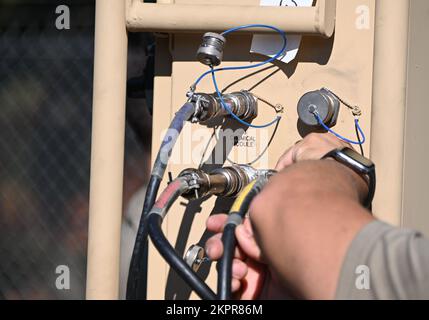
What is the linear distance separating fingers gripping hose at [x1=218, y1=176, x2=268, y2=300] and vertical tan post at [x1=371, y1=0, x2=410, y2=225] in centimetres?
19

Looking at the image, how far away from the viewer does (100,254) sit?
3.53ft

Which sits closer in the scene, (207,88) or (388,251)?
(388,251)

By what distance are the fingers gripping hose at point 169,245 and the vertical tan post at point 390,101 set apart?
0.28 meters

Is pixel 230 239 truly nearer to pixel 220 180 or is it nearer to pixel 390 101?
pixel 220 180

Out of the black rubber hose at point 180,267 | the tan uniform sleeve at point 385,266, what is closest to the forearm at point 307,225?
the tan uniform sleeve at point 385,266

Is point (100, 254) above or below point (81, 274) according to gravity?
above

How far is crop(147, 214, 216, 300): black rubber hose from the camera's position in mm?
878

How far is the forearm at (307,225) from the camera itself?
27.3 inches

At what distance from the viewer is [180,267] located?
0.89 meters

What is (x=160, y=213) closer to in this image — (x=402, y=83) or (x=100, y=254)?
(x=100, y=254)

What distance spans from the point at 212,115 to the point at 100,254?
0.27m

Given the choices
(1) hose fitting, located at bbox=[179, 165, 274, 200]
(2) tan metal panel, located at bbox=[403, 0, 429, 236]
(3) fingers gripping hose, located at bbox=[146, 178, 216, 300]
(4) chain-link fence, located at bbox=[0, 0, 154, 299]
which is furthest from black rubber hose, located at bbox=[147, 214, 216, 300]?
(4) chain-link fence, located at bbox=[0, 0, 154, 299]

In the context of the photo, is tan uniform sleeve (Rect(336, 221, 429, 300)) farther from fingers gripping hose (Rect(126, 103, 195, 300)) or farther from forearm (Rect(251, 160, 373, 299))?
fingers gripping hose (Rect(126, 103, 195, 300))
